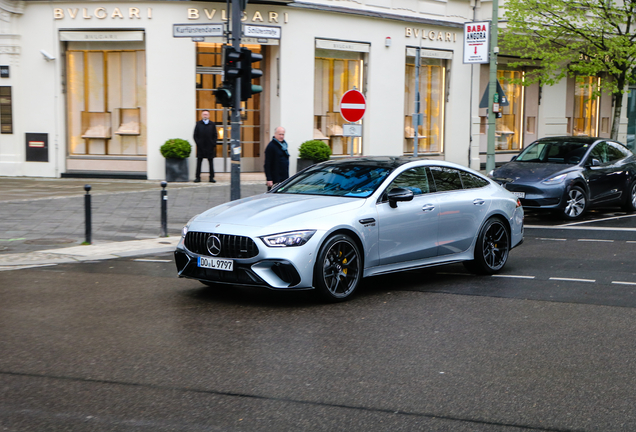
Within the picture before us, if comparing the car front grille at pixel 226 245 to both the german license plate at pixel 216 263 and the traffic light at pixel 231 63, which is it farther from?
the traffic light at pixel 231 63

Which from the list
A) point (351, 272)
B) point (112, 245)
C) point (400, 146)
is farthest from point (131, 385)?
point (400, 146)

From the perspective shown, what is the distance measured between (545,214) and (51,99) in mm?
13093

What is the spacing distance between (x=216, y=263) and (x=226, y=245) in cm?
20

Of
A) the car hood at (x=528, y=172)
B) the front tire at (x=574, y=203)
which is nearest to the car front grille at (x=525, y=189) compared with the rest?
the car hood at (x=528, y=172)

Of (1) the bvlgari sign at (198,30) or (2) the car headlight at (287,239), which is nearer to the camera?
(2) the car headlight at (287,239)

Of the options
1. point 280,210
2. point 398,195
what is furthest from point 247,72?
point 280,210

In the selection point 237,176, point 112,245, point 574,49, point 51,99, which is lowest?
point 112,245

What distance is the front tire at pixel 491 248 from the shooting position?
936 centimetres

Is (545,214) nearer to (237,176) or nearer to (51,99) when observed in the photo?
(237,176)

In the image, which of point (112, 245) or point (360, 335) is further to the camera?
point (112, 245)

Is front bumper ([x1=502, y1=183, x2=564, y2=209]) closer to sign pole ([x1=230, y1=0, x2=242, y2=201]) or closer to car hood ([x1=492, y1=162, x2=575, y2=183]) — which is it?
car hood ([x1=492, y1=162, x2=575, y2=183])

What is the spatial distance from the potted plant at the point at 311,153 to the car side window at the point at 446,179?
12559mm

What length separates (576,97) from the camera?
105 feet

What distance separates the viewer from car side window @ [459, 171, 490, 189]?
31.2 feet
